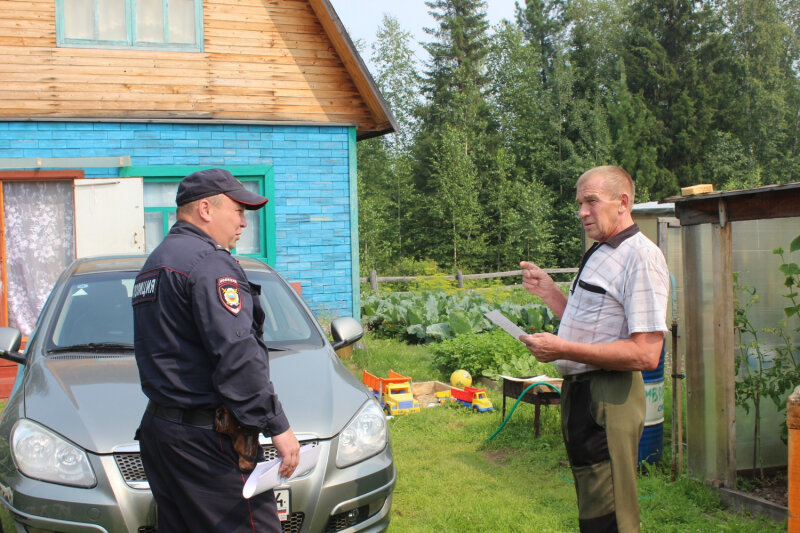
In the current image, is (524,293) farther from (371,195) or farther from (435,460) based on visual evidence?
(371,195)

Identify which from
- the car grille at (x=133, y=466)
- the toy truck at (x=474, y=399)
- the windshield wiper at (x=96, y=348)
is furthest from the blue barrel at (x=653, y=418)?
the windshield wiper at (x=96, y=348)

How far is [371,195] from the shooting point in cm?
3941

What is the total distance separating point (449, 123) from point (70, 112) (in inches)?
1224

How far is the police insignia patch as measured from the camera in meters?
2.55

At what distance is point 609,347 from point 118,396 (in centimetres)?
250

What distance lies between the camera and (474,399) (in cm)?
745

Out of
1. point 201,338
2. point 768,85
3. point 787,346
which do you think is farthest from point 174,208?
point 768,85

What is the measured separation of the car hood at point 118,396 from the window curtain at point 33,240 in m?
6.76

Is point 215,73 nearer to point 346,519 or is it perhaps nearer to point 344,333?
point 344,333

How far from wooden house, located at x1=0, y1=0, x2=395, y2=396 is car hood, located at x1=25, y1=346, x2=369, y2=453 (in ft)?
21.0

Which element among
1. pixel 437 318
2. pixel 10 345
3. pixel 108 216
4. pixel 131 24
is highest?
pixel 131 24

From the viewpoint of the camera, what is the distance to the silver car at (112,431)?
3346 mm

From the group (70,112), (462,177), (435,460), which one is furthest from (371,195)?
(435,460)

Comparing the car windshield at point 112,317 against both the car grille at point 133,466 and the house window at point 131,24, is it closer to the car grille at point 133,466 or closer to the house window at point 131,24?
the car grille at point 133,466
